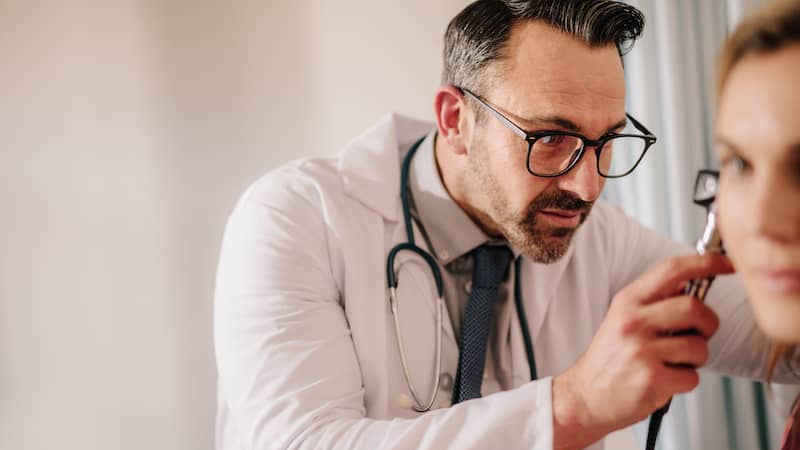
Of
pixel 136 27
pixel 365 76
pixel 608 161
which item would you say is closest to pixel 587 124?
pixel 608 161

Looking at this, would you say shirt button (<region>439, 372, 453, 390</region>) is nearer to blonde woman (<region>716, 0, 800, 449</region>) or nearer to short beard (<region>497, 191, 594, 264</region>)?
short beard (<region>497, 191, 594, 264</region>)

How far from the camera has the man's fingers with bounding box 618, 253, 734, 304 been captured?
553 millimetres

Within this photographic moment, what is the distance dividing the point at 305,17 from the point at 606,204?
805 millimetres

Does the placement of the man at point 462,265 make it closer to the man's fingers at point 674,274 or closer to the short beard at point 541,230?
the short beard at point 541,230

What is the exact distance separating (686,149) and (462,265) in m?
0.39

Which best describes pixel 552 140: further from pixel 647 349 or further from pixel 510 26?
pixel 647 349

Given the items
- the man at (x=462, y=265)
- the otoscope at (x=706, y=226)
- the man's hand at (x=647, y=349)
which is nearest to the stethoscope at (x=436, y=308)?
the man at (x=462, y=265)

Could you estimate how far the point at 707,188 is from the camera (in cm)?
54

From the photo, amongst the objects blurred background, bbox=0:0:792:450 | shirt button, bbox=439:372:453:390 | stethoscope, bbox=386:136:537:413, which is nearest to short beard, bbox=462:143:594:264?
stethoscope, bbox=386:136:537:413

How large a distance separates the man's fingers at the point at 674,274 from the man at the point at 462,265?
118mm

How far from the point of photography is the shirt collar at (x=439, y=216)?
43.9 inches

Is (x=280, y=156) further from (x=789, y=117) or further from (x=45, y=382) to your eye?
(x=789, y=117)

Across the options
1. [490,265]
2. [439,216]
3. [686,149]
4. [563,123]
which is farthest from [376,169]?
[686,149]

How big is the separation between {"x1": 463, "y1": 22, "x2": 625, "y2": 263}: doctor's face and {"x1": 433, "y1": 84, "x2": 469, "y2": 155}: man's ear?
4cm
